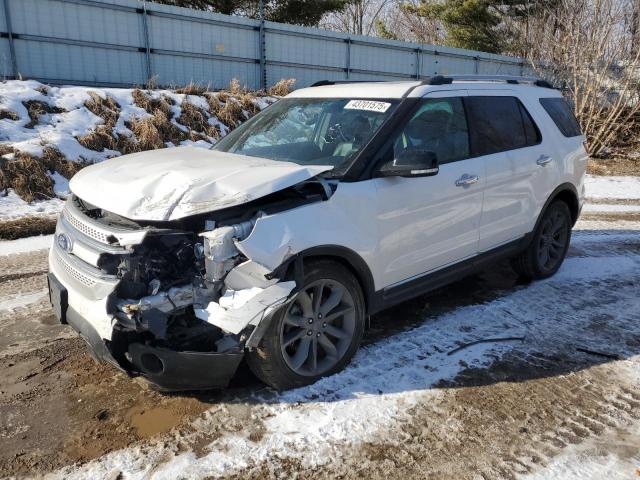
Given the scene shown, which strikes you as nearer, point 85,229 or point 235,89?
point 85,229

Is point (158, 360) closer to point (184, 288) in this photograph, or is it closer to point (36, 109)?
point (184, 288)

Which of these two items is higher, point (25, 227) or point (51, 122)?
point (51, 122)

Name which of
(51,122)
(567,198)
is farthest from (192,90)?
(567,198)

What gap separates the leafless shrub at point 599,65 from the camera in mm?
14352

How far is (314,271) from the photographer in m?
3.24

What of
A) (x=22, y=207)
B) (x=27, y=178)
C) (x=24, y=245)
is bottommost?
(x=24, y=245)

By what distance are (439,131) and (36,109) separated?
8708 millimetres

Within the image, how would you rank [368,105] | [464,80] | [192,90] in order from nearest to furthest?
1. [368,105]
2. [464,80]
3. [192,90]

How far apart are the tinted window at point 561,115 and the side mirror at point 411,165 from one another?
2.47 metres

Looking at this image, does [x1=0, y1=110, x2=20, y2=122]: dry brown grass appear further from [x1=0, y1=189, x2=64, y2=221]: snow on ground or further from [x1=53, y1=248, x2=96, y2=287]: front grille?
[x1=53, y1=248, x2=96, y2=287]: front grille

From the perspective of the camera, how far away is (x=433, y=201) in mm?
3945

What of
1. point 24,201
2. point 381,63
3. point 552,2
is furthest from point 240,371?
point 552,2

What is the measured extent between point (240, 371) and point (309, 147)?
1.67m

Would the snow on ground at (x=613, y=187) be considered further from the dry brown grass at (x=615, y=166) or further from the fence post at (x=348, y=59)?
the fence post at (x=348, y=59)
